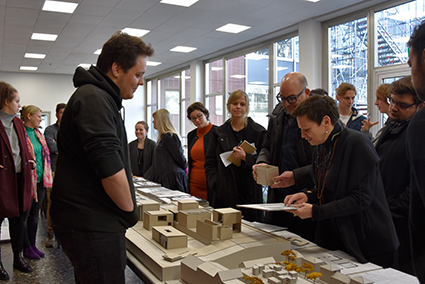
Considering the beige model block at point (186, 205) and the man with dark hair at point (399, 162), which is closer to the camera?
the man with dark hair at point (399, 162)

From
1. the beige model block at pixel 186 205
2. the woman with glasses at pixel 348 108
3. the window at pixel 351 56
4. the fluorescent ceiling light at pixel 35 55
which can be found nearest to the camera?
the beige model block at pixel 186 205

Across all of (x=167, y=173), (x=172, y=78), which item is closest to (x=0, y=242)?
(x=167, y=173)

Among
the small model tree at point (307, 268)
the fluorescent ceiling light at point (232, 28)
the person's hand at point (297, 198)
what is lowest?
the small model tree at point (307, 268)

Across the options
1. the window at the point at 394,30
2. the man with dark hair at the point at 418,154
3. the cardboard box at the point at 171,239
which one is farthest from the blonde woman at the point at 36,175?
the window at the point at 394,30

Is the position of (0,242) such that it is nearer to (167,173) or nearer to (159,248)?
(167,173)

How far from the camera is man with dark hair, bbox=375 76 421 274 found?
192 centimetres

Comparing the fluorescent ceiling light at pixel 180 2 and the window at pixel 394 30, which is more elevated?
the fluorescent ceiling light at pixel 180 2

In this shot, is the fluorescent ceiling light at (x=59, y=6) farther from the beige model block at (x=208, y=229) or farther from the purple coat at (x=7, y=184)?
the beige model block at (x=208, y=229)

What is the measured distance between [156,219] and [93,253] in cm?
67

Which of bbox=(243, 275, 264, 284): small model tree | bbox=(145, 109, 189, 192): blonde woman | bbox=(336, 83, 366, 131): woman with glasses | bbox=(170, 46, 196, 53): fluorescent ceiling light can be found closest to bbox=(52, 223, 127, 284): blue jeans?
bbox=(243, 275, 264, 284): small model tree

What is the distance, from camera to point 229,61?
979 cm

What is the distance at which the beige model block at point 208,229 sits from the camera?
166 cm

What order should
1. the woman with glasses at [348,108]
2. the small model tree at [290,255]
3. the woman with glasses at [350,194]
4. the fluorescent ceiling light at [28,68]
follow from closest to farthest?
the small model tree at [290,255] → the woman with glasses at [350,194] → the woman with glasses at [348,108] → the fluorescent ceiling light at [28,68]

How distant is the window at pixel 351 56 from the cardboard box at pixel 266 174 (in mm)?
4530
